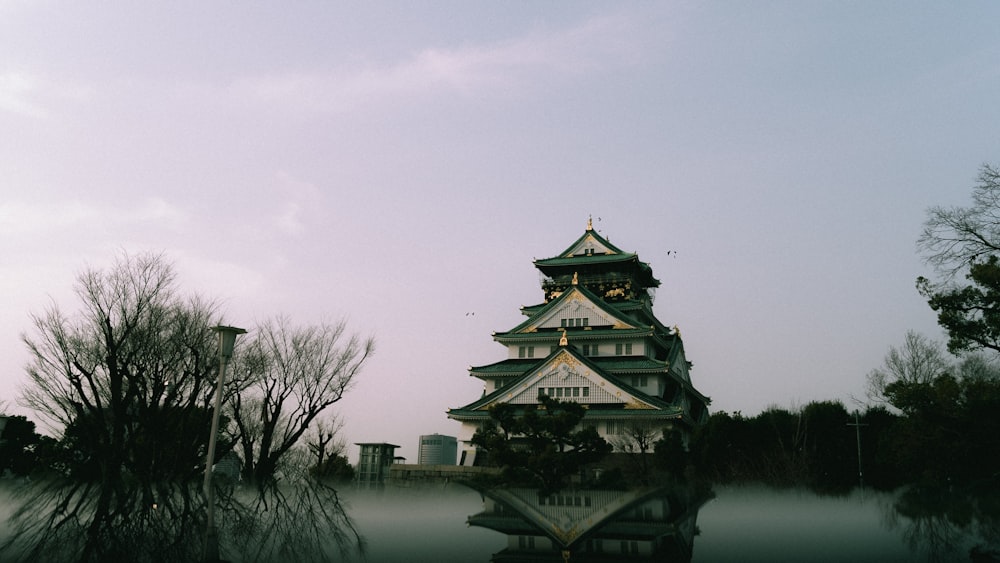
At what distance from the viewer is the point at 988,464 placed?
2033 cm

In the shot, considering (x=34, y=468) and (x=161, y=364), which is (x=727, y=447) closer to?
(x=161, y=364)

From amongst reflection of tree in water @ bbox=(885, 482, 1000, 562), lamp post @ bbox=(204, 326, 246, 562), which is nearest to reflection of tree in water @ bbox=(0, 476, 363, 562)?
lamp post @ bbox=(204, 326, 246, 562)

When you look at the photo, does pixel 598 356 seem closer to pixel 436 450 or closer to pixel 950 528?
pixel 436 450

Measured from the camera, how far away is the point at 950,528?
8.25 m

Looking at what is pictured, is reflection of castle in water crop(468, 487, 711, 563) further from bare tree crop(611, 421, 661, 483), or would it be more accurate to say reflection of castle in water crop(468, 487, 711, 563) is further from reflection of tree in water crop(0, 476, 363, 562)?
bare tree crop(611, 421, 661, 483)

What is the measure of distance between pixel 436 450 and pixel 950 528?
4236cm

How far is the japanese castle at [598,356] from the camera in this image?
4081 centimetres

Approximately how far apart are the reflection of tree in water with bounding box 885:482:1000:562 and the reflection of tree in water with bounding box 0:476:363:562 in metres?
6.53

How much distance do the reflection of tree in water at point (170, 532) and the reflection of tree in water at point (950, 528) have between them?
6.53 metres

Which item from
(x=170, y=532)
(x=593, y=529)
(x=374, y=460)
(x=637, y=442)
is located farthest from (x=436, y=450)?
(x=593, y=529)

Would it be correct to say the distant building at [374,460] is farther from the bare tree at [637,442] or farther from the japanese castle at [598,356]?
the bare tree at [637,442]

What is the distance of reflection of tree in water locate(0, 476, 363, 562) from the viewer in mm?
7871

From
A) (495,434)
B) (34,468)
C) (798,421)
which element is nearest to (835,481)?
Answer: (798,421)

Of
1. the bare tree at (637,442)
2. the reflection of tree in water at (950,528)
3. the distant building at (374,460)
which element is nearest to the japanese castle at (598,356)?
the bare tree at (637,442)
